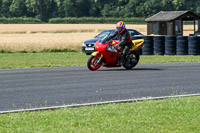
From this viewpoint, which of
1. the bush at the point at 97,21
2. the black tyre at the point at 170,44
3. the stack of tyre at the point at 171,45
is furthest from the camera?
the bush at the point at 97,21

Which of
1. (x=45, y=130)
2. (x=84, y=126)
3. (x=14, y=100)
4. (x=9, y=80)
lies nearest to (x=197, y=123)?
(x=84, y=126)

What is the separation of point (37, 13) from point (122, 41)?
12037 cm

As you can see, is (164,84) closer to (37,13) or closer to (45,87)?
(45,87)

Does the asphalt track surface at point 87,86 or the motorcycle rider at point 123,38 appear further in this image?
the motorcycle rider at point 123,38

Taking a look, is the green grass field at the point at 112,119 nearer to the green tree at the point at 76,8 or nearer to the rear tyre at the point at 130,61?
the rear tyre at the point at 130,61

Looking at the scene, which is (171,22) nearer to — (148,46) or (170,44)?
(148,46)

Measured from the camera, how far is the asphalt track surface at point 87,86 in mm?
10117

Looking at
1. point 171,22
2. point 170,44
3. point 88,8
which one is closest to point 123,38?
point 170,44

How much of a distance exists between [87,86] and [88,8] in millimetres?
128294

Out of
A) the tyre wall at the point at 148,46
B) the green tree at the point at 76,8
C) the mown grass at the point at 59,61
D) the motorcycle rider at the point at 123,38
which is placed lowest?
the mown grass at the point at 59,61

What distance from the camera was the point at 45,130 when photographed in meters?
7.12

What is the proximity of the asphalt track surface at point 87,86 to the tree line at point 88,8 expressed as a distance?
373 feet

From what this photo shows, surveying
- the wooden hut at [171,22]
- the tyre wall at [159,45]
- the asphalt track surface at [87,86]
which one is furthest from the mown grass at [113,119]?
the wooden hut at [171,22]

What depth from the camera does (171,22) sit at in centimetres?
4512
